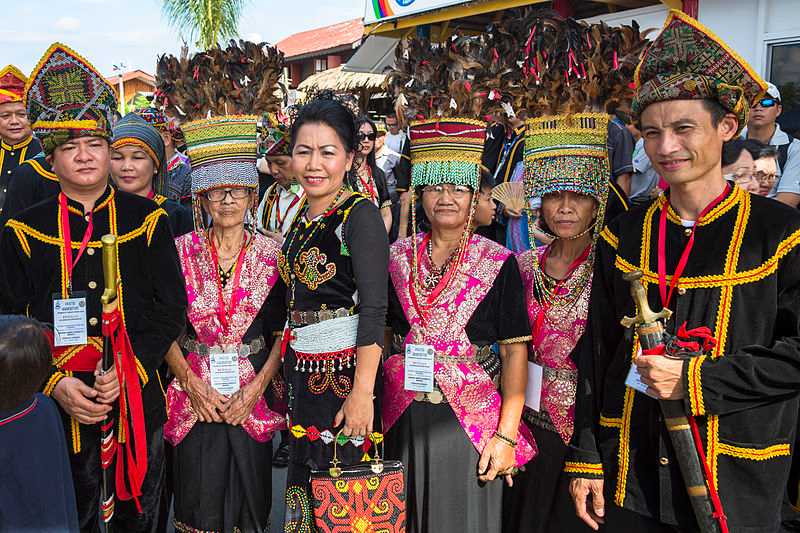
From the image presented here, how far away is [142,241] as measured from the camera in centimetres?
302

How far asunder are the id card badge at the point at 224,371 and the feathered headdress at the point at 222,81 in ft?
4.02

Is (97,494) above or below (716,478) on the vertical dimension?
below

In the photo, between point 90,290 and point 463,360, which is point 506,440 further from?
point 90,290

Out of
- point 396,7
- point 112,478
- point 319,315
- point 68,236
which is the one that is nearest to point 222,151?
point 68,236

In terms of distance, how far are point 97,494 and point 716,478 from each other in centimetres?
249

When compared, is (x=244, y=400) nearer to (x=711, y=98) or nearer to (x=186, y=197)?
(x=711, y=98)

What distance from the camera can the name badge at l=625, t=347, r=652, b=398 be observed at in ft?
6.69

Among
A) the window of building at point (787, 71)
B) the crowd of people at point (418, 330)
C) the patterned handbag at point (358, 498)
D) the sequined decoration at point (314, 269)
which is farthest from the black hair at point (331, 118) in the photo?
the window of building at point (787, 71)

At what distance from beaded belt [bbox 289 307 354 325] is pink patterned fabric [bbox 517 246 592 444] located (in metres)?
0.80

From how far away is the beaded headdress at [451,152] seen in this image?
289 centimetres

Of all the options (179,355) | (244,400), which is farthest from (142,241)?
(244,400)

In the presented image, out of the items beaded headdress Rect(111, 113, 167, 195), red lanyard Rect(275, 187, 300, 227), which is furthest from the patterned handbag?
red lanyard Rect(275, 187, 300, 227)

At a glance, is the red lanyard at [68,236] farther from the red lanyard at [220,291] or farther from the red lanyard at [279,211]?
the red lanyard at [279,211]

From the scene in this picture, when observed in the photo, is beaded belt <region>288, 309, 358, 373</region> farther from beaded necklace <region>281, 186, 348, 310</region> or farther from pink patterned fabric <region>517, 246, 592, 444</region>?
pink patterned fabric <region>517, 246, 592, 444</region>
